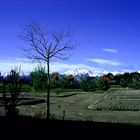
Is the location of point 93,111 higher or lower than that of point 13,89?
lower

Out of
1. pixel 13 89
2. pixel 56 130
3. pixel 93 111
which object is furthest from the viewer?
pixel 93 111

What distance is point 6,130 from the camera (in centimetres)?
990

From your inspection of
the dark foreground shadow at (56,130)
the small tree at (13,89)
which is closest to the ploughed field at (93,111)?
the small tree at (13,89)

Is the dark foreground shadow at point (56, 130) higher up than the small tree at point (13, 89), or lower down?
lower down

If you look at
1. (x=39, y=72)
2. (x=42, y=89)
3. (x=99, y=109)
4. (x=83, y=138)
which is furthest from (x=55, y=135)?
(x=42, y=89)

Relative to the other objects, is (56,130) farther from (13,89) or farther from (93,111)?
(93,111)

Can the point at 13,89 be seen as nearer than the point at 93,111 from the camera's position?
Yes

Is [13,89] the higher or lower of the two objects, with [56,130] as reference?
higher

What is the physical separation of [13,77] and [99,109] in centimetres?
1206

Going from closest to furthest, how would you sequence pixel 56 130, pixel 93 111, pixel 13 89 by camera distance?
1. pixel 56 130
2. pixel 13 89
3. pixel 93 111

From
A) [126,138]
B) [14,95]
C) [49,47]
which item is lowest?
[126,138]

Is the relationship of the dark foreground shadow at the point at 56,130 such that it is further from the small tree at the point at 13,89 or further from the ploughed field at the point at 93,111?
the ploughed field at the point at 93,111

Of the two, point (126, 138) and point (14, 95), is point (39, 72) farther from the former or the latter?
point (126, 138)

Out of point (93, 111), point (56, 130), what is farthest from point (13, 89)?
point (93, 111)
